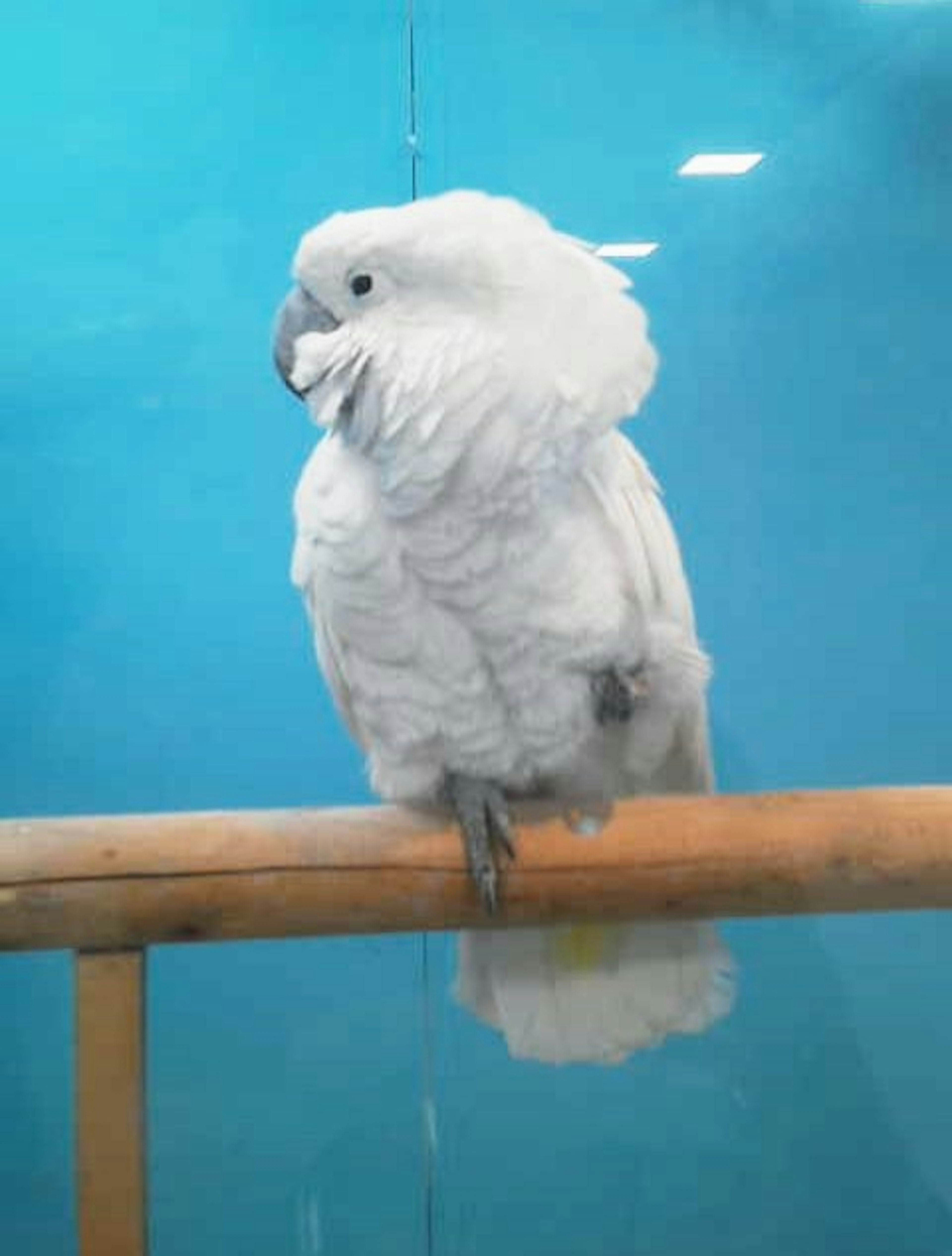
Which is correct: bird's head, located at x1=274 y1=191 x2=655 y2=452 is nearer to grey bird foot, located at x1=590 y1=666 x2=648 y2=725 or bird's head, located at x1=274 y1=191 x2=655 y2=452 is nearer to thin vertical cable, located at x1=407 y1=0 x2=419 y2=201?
grey bird foot, located at x1=590 y1=666 x2=648 y2=725

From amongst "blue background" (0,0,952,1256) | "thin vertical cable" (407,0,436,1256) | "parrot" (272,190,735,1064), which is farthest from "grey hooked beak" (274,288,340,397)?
"thin vertical cable" (407,0,436,1256)

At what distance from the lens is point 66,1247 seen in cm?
166

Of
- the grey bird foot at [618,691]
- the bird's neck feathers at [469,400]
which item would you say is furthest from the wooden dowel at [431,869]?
the bird's neck feathers at [469,400]

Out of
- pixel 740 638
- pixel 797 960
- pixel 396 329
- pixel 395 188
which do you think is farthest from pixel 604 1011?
pixel 395 188

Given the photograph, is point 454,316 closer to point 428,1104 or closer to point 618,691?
point 618,691

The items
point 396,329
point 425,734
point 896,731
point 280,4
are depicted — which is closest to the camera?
point 396,329

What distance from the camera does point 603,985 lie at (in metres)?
1.42

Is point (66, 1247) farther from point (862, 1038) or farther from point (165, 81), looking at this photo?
point (165, 81)

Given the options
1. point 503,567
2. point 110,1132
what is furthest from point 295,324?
point 110,1132

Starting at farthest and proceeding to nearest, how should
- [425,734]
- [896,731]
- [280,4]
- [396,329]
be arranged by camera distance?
[896,731], [280,4], [425,734], [396,329]

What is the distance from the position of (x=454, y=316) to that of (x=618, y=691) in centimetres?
43

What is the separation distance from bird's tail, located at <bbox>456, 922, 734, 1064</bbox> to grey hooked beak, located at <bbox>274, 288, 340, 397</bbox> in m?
0.68

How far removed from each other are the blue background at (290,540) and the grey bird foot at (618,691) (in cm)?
41

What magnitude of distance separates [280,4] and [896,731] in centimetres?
129
